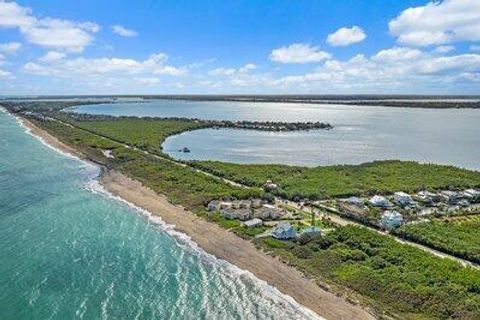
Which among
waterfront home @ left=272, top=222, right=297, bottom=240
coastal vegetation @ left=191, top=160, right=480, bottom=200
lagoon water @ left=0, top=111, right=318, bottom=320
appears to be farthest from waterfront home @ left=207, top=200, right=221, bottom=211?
waterfront home @ left=272, top=222, right=297, bottom=240

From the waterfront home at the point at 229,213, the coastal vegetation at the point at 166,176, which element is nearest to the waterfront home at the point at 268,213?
the waterfront home at the point at 229,213

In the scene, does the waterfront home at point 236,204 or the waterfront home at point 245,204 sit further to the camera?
the waterfront home at point 236,204

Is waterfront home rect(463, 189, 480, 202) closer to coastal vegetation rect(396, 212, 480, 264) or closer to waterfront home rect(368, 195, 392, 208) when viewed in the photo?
coastal vegetation rect(396, 212, 480, 264)

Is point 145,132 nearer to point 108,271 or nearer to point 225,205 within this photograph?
point 225,205

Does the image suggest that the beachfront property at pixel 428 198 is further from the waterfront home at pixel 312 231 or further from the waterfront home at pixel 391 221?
the waterfront home at pixel 312 231

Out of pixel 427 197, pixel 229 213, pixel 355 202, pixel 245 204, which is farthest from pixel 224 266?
pixel 427 197

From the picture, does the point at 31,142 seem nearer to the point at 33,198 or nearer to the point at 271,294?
the point at 33,198

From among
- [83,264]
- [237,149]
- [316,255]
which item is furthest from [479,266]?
[237,149]
